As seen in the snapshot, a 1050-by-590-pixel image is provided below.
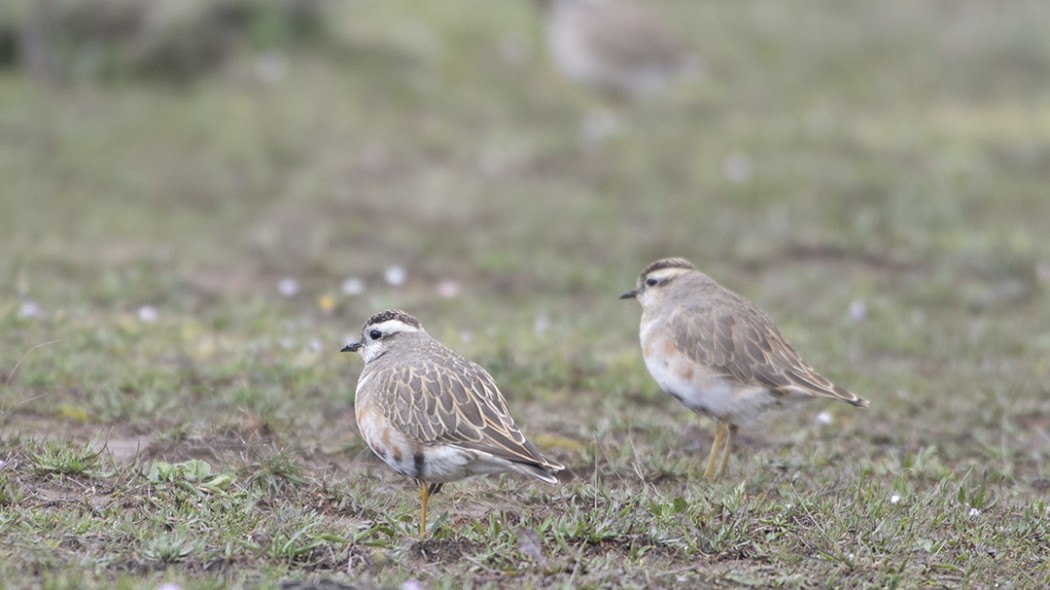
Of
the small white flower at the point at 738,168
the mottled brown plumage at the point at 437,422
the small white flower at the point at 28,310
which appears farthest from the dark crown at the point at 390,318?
the small white flower at the point at 738,168

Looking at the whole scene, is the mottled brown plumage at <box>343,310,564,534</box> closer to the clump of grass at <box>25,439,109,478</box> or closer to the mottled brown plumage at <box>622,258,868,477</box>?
the mottled brown plumage at <box>622,258,868,477</box>

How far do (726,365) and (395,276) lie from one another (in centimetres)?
423

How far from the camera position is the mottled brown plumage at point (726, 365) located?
7242 mm

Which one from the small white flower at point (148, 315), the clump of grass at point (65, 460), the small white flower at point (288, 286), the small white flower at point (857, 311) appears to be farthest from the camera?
the small white flower at point (857, 311)

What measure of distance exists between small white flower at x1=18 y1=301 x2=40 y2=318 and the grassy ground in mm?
140

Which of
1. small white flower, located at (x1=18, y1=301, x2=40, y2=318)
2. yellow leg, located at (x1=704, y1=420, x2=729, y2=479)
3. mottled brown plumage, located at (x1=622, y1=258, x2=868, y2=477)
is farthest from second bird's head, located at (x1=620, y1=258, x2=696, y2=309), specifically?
small white flower, located at (x1=18, y1=301, x2=40, y2=318)

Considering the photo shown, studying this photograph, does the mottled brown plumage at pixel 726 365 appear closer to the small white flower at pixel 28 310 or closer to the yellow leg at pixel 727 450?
the yellow leg at pixel 727 450

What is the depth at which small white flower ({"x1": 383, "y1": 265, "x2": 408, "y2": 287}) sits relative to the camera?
10.9 metres

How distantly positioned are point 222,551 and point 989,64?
15060 mm

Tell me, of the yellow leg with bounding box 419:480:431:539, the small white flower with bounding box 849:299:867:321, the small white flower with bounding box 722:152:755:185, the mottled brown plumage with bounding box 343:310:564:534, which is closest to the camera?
the yellow leg with bounding box 419:480:431:539

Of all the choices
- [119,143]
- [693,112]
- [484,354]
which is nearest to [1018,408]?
[484,354]

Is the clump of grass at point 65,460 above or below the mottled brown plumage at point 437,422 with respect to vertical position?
below

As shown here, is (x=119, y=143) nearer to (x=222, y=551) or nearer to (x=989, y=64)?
(x=222, y=551)

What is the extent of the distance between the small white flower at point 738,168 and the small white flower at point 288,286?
194 inches
